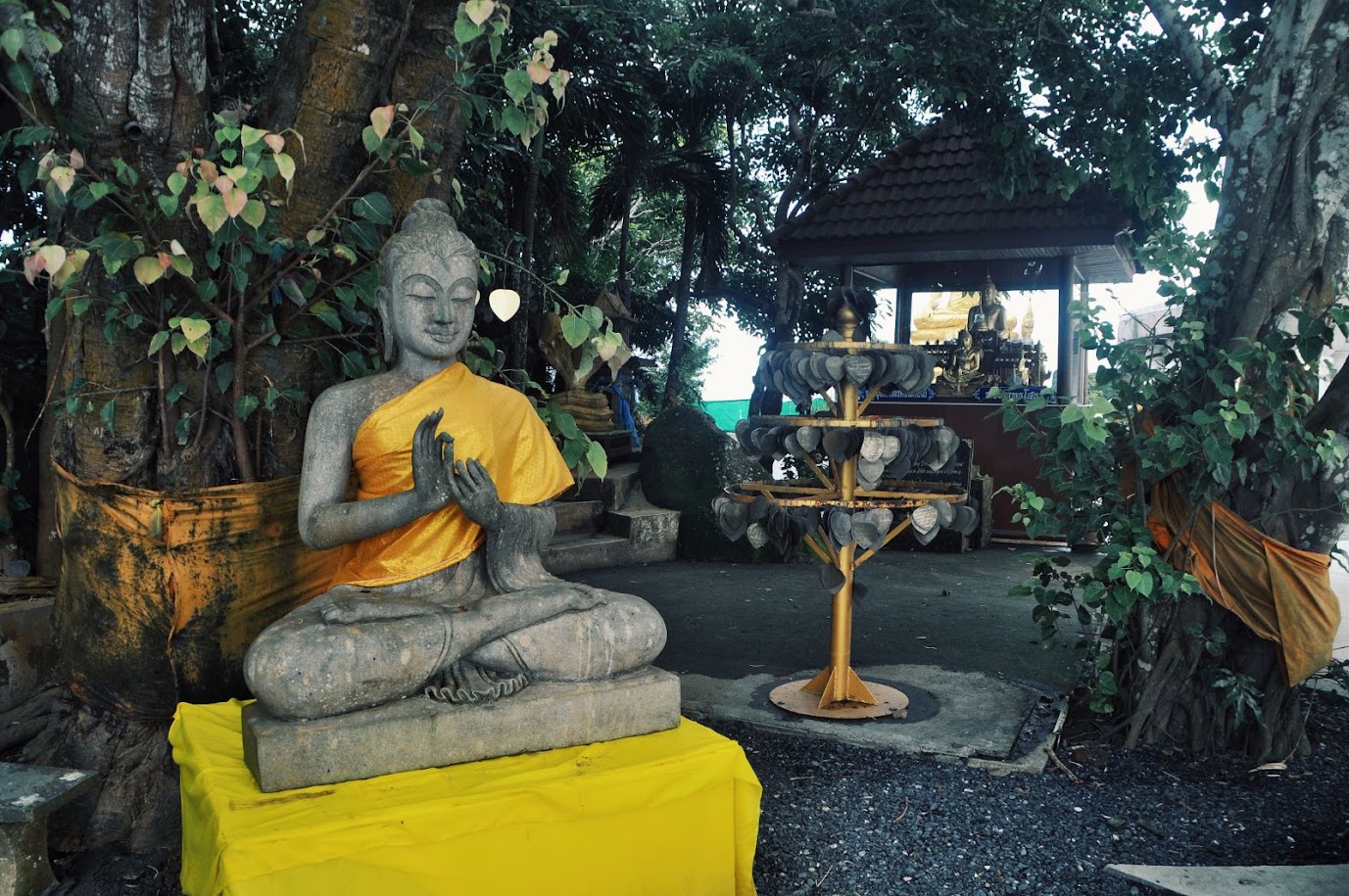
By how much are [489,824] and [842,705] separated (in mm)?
2370

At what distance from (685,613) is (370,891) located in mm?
4597

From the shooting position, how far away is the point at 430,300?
117 inches

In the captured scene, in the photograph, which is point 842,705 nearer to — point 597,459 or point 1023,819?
point 1023,819

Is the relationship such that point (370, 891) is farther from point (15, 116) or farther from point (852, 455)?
point (15, 116)

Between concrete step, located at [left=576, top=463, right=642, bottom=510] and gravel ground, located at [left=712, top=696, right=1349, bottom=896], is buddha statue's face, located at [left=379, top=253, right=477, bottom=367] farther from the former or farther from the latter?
concrete step, located at [left=576, top=463, right=642, bottom=510]

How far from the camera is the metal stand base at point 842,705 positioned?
14.4 feet

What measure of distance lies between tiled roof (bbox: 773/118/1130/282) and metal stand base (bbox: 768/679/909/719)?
19.6ft

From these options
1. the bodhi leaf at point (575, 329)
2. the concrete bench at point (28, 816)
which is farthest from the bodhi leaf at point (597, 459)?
the concrete bench at point (28, 816)

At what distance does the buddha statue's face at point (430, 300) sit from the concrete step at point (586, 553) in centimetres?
507

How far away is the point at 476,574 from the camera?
119 inches

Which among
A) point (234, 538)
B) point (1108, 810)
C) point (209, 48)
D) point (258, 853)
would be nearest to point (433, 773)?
point (258, 853)

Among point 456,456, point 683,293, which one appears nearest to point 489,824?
point 456,456

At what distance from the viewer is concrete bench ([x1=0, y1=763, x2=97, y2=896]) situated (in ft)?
8.98

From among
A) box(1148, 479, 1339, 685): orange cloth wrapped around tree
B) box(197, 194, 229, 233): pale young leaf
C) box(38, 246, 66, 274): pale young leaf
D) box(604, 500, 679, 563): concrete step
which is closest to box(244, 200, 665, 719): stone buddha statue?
box(197, 194, 229, 233): pale young leaf
